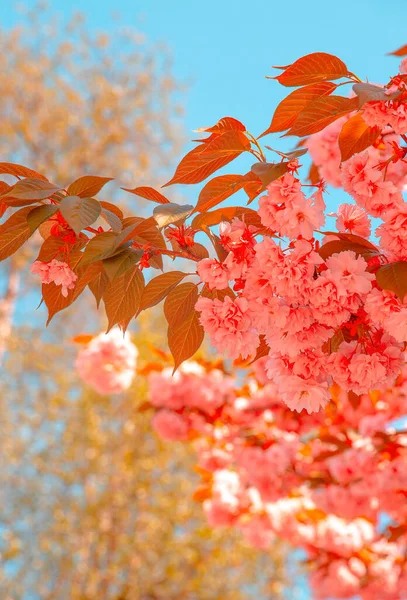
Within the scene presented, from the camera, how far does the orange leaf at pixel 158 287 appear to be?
903mm

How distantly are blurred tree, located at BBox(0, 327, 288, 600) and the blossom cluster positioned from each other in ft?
15.5

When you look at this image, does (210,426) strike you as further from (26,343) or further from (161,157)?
(161,157)

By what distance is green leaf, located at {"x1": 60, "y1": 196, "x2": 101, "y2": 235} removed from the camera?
770mm

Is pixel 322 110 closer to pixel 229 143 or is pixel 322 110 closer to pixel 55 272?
pixel 229 143

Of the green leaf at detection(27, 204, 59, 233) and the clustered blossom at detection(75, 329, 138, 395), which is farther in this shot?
the clustered blossom at detection(75, 329, 138, 395)

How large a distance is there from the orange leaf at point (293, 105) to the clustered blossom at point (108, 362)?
71.7 inches

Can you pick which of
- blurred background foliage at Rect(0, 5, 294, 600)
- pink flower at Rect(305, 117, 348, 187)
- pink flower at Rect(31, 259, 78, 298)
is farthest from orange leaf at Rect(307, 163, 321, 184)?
blurred background foliage at Rect(0, 5, 294, 600)

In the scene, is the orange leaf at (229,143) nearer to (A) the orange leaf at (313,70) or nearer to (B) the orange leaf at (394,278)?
(A) the orange leaf at (313,70)

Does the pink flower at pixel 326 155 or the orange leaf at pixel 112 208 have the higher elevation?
the pink flower at pixel 326 155

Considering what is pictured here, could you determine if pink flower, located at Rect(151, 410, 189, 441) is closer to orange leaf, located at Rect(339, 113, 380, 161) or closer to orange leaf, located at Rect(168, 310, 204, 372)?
orange leaf, located at Rect(168, 310, 204, 372)

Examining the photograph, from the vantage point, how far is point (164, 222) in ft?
2.47

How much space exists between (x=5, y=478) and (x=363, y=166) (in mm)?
5717

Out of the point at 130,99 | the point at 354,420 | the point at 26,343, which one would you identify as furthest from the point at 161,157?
the point at 354,420

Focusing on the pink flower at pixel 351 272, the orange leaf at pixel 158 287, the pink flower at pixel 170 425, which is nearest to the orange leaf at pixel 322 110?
the pink flower at pixel 351 272
